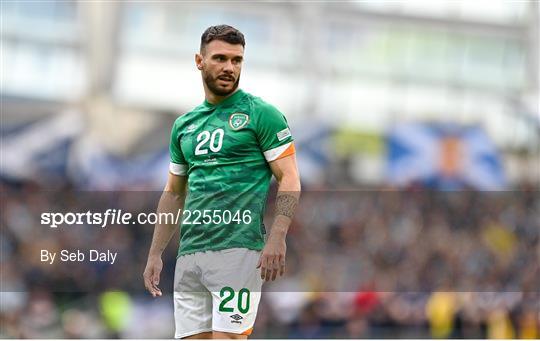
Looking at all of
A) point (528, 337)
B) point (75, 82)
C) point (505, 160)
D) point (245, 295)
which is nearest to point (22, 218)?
point (528, 337)

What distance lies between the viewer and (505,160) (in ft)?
99.0

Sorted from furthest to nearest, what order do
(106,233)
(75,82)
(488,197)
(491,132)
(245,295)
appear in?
(491,132), (75,82), (488,197), (106,233), (245,295)

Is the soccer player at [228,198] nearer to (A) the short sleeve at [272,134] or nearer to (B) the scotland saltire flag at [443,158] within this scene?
(A) the short sleeve at [272,134]

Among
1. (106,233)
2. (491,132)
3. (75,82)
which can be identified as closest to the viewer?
(106,233)

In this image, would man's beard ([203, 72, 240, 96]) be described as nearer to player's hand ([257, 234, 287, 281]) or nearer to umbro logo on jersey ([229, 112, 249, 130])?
umbro logo on jersey ([229, 112, 249, 130])

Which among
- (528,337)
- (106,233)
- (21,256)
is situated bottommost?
(528,337)

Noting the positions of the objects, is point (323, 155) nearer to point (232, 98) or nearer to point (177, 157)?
point (177, 157)

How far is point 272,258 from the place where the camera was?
5.53 meters

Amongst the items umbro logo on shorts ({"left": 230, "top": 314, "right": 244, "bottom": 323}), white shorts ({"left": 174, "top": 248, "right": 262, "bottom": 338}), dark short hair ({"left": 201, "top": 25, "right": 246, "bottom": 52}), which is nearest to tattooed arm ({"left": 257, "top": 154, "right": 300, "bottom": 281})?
white shorts ({"left": 174, "top": 248, "right": 262, "bottom": 338})

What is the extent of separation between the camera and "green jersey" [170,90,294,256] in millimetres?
5668

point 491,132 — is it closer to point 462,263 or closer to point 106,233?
point 462,263

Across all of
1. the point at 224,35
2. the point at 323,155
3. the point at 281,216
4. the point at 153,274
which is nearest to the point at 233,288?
the point at 281,216

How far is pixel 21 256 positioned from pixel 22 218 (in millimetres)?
1080

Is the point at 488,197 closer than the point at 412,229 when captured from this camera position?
No
